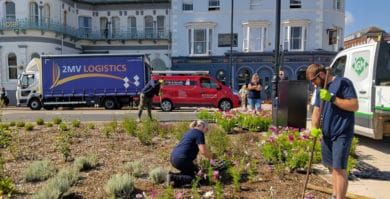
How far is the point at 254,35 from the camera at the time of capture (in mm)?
29016

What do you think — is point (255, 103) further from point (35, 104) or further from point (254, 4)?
point (254, 4)

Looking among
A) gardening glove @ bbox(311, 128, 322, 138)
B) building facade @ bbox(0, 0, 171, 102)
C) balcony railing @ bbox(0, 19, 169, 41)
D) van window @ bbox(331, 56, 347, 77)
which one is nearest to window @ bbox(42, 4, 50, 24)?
building facade @ bbox(0, 0, 171, 102)

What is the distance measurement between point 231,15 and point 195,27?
3690mm

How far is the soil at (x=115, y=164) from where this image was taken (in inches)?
169

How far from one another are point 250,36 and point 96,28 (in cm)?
1612

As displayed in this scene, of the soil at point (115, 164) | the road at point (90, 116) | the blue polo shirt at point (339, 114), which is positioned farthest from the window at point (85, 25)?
the blue polo shirt at point (339, 114)

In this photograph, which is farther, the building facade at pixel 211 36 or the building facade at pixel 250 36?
the building facade at pixel 250 36

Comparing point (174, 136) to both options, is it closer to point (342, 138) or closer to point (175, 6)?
point (342, 138)

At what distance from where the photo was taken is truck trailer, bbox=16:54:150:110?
20281 millimetres

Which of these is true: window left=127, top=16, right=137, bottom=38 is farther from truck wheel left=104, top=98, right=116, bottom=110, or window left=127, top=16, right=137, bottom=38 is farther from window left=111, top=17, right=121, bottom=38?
Answer: truck wheel left=104, top=98, right=116, bottom=110

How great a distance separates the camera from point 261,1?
29.1 m

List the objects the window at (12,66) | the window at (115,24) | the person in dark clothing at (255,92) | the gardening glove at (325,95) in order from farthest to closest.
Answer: the window at (115,24) < the window at (12,66) < the person in dark clothing at (255,92) < the gardening glove at (325,95)

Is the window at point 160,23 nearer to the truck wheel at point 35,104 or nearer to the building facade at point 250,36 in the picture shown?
the building facade at point 250,36

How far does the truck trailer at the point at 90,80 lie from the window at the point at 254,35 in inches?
483
